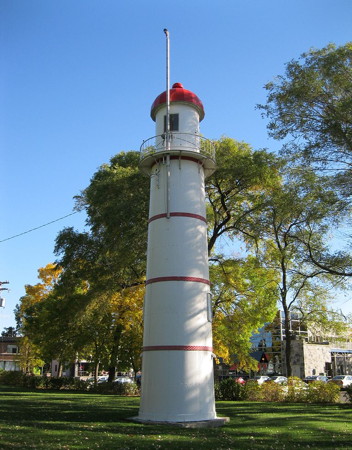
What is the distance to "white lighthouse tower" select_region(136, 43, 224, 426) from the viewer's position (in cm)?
1355

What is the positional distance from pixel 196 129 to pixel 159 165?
2.07m

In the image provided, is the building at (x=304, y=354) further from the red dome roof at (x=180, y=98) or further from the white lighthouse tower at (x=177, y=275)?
the red dome roof at (x=180, y=98)

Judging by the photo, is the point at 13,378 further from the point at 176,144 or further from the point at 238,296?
the point at 176,144

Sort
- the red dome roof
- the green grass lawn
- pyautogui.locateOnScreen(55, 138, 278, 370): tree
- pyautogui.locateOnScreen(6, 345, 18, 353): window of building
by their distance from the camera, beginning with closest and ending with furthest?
the green grass lawn
the red dome roof
pyautogui.locateOnScreen(55, 138, 278, 370): tree
pyautogui.locateOnScreen(6, 345, 18, 353): window of building

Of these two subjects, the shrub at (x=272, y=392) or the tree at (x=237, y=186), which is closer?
the tree at (x=237, y=186)

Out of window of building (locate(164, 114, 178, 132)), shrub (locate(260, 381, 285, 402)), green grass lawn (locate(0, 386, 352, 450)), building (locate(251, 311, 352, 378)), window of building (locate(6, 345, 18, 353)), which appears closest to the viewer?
green grass lawn (locate(0, 386, 352, 450))

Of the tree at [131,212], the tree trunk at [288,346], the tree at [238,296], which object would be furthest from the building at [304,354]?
the tree at [131,212]

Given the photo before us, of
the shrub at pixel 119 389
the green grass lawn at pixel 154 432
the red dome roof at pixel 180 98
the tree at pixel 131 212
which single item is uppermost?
the red dome roof at pixel 180 98

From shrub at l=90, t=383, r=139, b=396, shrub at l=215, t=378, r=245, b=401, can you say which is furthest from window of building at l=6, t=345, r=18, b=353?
shrub at l=215, t=378, r=245, b=401

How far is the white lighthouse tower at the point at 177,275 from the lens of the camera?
1355 centimetres

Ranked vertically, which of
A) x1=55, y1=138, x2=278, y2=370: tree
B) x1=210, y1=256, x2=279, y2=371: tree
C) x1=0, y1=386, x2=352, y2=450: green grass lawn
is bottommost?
x1=0, y1=386, x2=352, y2=450: green grass lawn

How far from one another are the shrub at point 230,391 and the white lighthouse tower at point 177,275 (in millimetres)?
12118

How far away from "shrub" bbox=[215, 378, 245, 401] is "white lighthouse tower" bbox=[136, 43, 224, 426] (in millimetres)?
12118

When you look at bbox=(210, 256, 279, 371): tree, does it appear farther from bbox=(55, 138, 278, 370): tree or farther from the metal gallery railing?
the metal gallery railing
